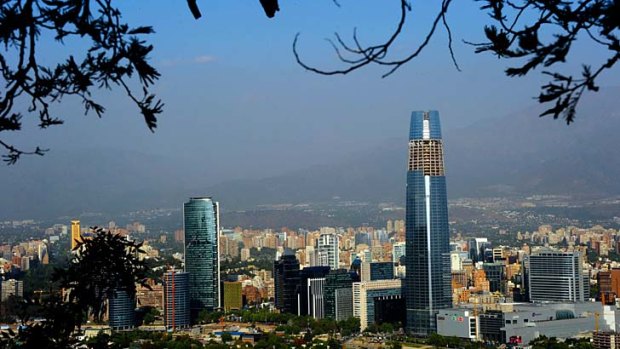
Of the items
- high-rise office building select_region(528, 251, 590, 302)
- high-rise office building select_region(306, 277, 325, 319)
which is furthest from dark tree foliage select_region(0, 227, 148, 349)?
high-rise office building select_region(528, 251, 590, 302)

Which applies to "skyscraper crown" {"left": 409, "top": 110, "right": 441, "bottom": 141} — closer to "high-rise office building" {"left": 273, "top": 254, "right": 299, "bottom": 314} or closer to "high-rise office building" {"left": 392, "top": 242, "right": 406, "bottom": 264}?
"high-rise office building" {"left": 273, "top": 254, "right": 299, "bottom": 314}

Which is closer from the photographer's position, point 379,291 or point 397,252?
point 379,291

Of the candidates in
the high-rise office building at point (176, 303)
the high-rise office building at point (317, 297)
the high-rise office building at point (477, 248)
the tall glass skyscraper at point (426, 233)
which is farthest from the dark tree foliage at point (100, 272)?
the high-rise office building at point (477, 248)

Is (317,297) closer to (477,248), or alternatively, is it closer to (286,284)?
(286,284)

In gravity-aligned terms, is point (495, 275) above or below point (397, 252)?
below

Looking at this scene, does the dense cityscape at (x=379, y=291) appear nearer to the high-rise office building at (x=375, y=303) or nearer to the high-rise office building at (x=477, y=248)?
the high-rise office building at (x=375, y=303)

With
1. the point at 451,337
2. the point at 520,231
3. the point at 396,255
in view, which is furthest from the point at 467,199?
the point at 451,337

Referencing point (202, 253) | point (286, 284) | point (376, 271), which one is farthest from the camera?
point (202, 253)

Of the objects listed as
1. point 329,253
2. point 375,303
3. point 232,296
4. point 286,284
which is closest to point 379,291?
point 375,303

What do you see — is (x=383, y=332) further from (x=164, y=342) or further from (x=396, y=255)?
(x=396, y=255)
